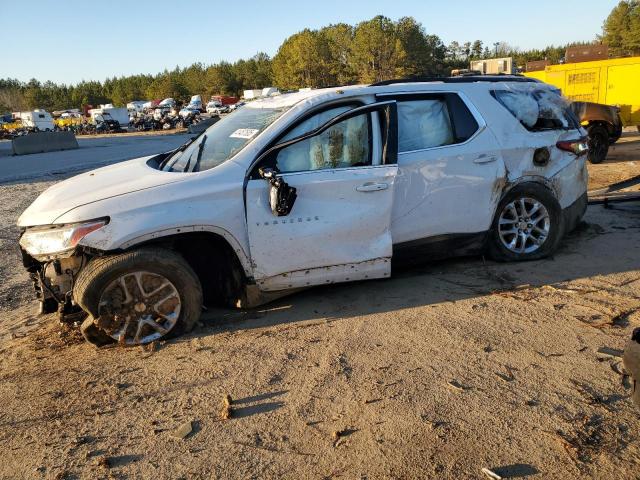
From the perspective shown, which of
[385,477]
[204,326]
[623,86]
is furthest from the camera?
[623,86]

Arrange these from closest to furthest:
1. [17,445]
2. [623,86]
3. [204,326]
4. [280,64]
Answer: [17,445]
[204,326]
[623,86]
[280,64]

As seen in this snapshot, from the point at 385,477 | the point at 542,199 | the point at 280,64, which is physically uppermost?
the point at 280,64

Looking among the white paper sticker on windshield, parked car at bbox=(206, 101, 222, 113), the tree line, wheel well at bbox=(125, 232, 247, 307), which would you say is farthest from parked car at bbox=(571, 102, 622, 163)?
parked car at bbox=(206, 101, 222, 113)

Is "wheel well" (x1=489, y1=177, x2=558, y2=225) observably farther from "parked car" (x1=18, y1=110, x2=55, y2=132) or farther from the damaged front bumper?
"parked car" (x1=18, y1=110, x2=55, y2=132)

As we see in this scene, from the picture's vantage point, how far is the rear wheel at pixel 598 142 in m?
12.4

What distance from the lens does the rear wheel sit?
40.7 ft

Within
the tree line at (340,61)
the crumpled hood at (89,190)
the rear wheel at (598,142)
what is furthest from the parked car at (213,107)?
the crumpled hood at (89,190)

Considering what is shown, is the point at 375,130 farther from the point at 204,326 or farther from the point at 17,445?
the point at 17,445

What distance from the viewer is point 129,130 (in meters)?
48.9

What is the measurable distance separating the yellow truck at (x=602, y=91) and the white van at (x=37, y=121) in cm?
4465

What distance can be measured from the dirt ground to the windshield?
1286 millimetres

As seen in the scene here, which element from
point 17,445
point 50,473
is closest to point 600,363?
point 50,473

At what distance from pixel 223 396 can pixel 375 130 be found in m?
2.45

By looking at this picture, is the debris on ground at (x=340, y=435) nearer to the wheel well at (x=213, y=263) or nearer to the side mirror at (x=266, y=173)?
the wheel well at (x=213, y=263)
